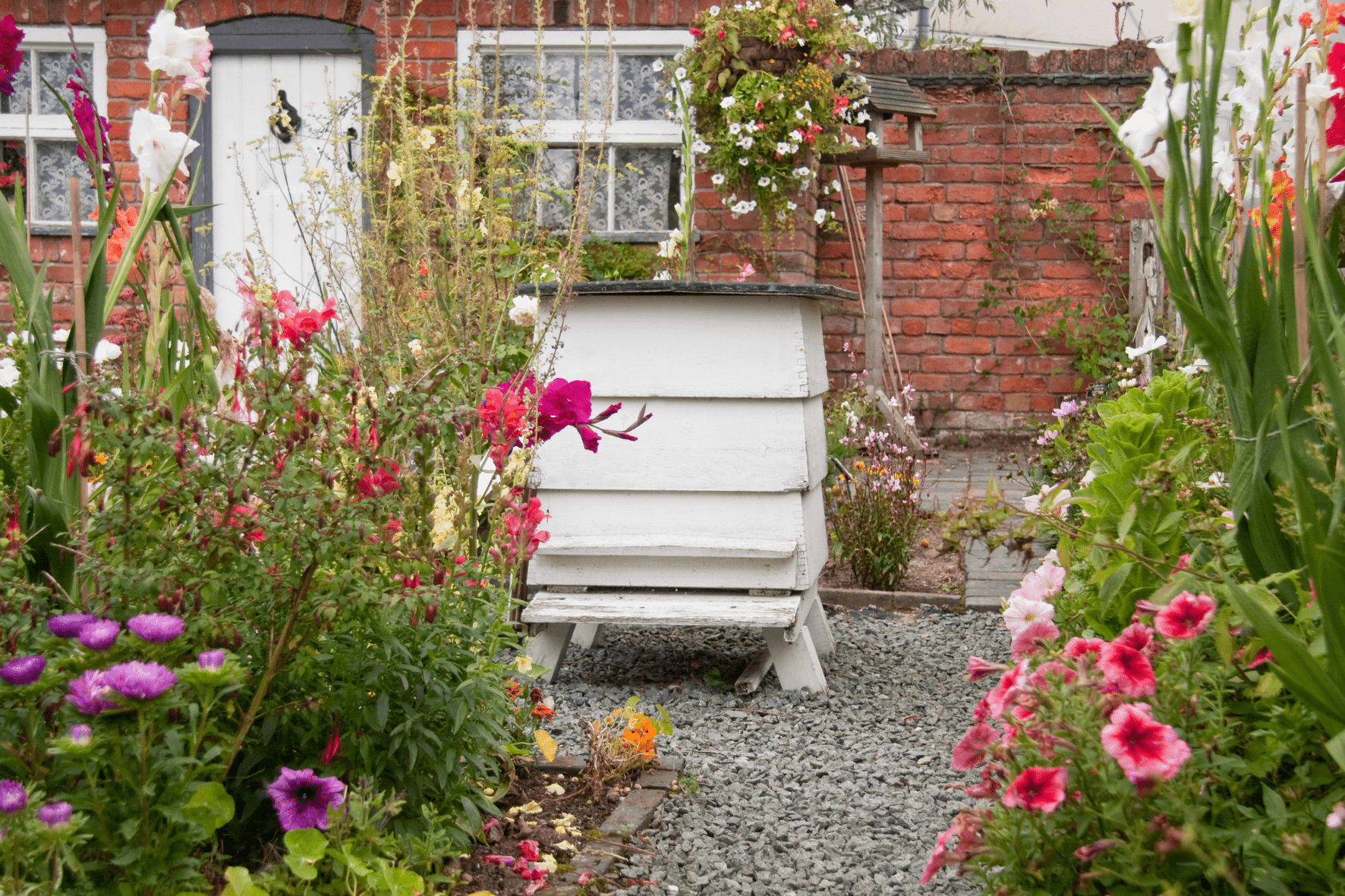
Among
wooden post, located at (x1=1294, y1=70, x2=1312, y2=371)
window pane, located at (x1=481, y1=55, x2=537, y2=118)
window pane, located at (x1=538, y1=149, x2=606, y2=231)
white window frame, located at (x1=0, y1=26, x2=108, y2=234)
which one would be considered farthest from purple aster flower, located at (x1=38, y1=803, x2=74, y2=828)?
white window frame, located at (x1=0, y1=26, x2=108, y2=234)

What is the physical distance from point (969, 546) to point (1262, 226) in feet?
10.1

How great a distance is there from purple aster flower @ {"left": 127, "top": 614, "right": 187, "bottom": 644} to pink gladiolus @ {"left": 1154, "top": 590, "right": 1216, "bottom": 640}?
0.96 m

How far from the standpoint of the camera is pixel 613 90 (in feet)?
18.8

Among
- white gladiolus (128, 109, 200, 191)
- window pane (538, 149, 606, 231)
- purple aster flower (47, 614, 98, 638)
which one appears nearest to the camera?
purple aster flower (47, 614, 98, 638)

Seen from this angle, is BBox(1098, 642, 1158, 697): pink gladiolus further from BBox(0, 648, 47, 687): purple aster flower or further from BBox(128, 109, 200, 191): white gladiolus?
BBox(128, 109, 200, 191): white gladiolus

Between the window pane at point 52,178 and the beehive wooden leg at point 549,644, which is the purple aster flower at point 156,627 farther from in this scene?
the window pane at point 52,178

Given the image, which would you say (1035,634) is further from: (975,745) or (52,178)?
(52,178)

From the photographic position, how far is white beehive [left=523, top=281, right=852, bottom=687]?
2.66 metres

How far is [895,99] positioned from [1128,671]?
4.94 metres

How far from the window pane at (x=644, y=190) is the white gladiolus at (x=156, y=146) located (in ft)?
14.4

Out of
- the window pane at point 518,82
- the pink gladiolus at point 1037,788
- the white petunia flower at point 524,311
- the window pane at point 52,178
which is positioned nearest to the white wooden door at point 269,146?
the window pane at point 518,82

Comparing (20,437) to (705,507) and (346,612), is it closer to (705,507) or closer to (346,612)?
(346,612)

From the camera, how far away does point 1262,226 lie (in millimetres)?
1218

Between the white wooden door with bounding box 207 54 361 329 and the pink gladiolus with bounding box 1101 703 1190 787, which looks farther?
the white wooden door with bounding box 207 54 361 329
